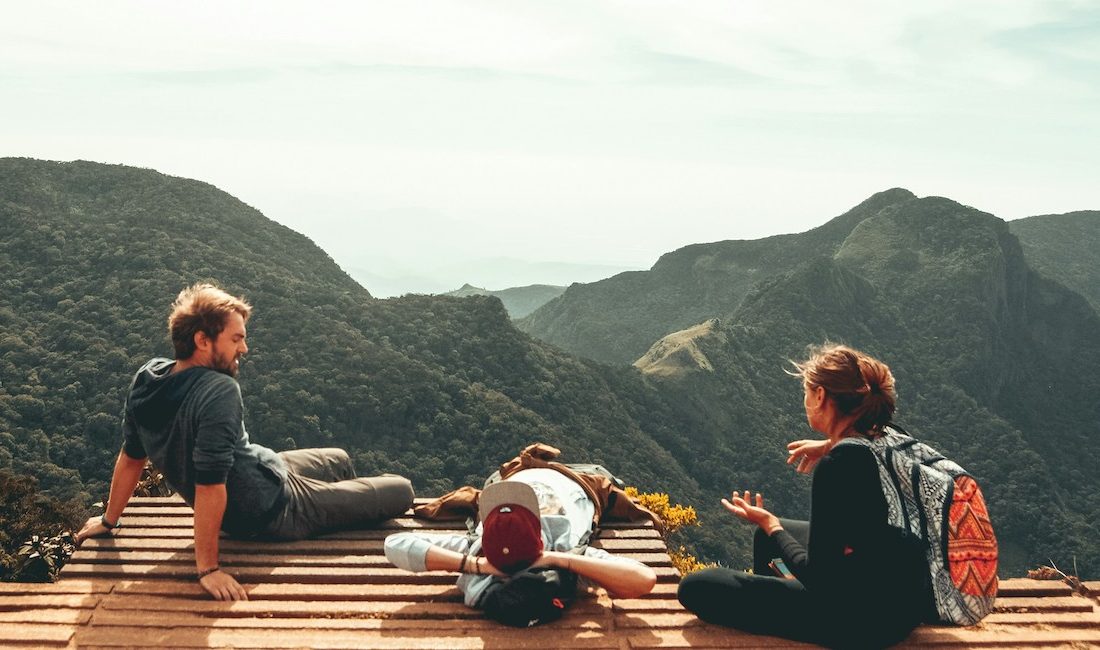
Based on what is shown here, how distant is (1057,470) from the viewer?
2527 inches

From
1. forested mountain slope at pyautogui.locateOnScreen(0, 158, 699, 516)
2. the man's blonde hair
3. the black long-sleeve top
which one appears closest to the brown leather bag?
the man's blonde hair

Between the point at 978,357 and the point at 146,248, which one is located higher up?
the point at 146,248

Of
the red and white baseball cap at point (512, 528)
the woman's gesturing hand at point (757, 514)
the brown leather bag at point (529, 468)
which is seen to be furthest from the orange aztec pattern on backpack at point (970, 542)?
the brown leather bag at point (529, 468)

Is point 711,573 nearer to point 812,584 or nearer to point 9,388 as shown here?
point 812,584

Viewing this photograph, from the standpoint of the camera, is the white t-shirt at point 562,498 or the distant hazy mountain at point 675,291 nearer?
the white t-shirt at point 562,498

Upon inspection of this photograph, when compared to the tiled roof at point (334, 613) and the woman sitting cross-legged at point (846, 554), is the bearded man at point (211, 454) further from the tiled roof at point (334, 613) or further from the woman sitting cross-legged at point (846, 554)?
the woman sitting cross-legged at point (846, 554)

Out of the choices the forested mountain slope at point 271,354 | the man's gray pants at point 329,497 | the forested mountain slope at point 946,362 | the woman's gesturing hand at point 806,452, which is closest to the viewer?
the woman's gesturing hand at point 806,452

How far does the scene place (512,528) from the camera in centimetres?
365

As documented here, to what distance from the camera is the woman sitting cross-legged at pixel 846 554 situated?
123 inches

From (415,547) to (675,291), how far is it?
9616 cm

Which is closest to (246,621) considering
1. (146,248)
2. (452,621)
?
(452,621)

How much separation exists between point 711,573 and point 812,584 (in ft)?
1.46

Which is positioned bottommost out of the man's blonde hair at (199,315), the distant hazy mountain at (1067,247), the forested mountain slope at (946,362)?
the forested mountain slope at (946,362)

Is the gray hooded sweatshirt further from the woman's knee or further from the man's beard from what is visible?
the woman's knee
